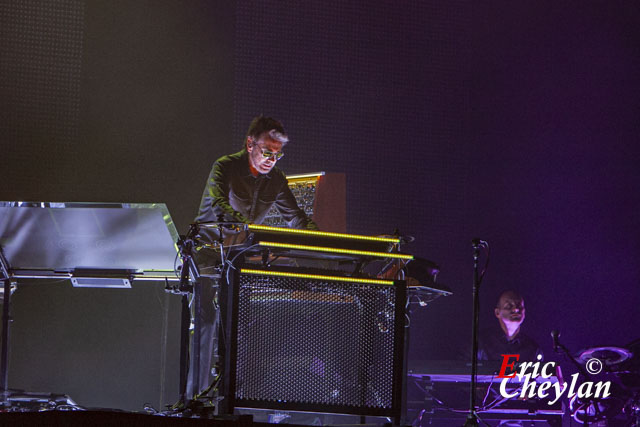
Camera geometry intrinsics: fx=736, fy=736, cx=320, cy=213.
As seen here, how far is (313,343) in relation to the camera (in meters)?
3.38

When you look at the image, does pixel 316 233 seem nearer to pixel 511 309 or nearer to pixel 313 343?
pixel 313 343

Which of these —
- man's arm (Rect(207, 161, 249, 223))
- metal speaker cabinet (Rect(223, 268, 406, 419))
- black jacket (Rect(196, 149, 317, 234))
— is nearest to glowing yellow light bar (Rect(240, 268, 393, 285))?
metal speaker cabinet (Rect(223, 268, 406, 419))

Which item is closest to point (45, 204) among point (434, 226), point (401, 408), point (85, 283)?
point (85, 283)

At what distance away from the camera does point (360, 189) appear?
22.8 feet

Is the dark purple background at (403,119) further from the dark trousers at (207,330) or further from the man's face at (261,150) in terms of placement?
the dark trousers at (207,330)

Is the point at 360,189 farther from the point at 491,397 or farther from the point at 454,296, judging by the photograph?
the point at 491,397

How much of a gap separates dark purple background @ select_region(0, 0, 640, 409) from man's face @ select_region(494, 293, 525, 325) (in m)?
0.87

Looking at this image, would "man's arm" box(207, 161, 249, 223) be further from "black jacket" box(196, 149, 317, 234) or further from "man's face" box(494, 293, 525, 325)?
"man's face" box(494, 293, 525, 325)

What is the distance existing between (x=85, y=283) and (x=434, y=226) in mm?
3671

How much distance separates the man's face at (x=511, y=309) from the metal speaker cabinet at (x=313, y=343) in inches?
115

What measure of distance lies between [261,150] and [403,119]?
2.61 m

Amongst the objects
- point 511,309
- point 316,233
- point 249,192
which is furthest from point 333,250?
point 511,309

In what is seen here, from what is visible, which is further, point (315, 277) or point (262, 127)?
point (262, 127)

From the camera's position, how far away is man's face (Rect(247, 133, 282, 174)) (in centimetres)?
483
